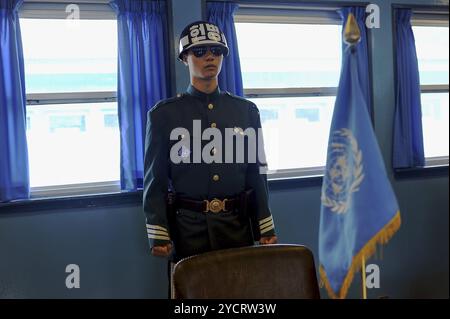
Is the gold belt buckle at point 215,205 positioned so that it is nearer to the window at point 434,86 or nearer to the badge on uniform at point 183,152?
the badge on uniform at point 183,152

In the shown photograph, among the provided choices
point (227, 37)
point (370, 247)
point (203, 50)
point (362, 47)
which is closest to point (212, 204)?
point (203, 50)

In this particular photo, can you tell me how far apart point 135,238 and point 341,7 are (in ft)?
5.62

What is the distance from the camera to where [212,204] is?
1.63m

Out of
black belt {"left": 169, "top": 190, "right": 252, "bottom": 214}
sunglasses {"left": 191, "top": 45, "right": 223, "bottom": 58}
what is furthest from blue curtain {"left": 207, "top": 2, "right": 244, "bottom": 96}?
black belt {"left": 169, "top": 190, "right": 252, "bottom": 214}

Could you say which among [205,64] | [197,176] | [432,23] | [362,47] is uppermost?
[432,23]

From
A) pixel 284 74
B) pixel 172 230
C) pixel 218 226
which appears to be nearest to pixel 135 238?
pixel 172 230

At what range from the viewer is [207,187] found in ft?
5.41

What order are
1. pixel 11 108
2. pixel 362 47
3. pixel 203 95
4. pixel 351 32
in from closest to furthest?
pixel 351 32 < pixel 203 95 < pixel 11 108 < pixel 362 47

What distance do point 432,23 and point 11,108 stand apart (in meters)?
2.52

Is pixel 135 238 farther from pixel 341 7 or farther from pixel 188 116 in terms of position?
pixel 341 7

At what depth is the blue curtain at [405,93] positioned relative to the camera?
260 cm

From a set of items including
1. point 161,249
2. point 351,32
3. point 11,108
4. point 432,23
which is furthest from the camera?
point 432,23

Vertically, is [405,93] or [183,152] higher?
[405,93]

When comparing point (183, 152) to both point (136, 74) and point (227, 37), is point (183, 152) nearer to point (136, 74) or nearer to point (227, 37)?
point (136, 74)
